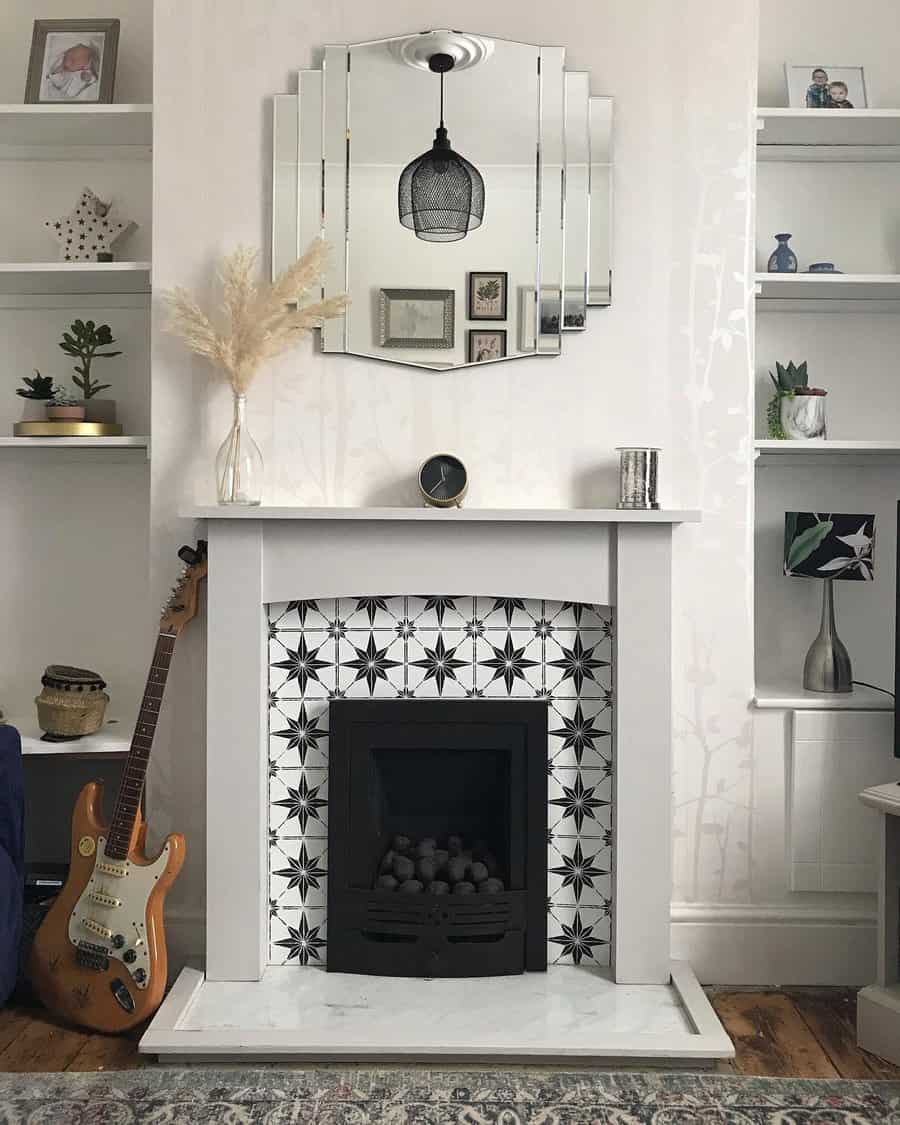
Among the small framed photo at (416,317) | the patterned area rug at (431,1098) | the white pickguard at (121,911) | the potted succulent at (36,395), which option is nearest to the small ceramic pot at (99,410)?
the potted succulent at (36,395)

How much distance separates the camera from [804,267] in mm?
2846

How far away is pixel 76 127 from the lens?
2.70 meters

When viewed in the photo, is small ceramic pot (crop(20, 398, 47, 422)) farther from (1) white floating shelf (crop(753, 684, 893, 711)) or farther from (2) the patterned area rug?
(1) white floating shelf (crop(753, 684, 893, 711))

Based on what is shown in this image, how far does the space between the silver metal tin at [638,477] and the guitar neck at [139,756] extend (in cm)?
115

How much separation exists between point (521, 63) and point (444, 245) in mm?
489

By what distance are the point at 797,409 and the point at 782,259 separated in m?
0.42

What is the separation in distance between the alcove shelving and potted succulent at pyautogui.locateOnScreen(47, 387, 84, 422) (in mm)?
1883

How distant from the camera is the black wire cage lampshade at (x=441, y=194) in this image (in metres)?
2.40

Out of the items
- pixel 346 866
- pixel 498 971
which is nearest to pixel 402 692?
pixel 346 866

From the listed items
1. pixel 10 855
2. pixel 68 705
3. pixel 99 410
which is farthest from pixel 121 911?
pixel 99 410

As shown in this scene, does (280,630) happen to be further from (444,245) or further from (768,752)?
(768,752)

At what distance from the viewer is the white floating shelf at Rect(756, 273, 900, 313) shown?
2576mm

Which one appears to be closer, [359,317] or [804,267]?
[359,317]

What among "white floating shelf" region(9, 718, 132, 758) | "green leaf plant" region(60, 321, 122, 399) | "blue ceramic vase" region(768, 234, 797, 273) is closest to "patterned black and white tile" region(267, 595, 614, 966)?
"white floating shelf" region(9, 718, 132, 758)
